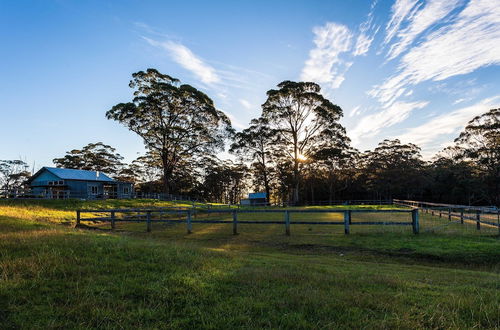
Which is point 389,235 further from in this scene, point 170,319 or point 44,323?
point 44,323

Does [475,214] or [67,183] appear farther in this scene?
[67,183]

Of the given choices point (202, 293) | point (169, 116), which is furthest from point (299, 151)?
point (202, 293)

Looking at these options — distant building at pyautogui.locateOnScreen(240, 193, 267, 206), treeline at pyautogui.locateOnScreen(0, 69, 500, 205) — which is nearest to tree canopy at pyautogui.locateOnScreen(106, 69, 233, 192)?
treeline at pyautogui.locateOnScreen(0, 69, 500, 205)

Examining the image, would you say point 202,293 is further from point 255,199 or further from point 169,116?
point 255,199

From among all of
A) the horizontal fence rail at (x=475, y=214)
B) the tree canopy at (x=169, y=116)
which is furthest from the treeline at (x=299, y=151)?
the horizontal fence rail at (x=475, y=214)

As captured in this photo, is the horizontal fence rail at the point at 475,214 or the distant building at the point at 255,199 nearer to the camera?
the horizontal fence rail at the point at 475,214

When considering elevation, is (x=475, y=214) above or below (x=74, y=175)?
below

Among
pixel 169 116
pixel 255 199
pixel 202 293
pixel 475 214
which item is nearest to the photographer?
pixel 202 293

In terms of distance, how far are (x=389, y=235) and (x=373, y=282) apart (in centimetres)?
766

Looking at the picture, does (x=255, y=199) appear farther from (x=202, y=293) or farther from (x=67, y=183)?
(x=202, y=293)

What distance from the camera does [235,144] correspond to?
4856 cm

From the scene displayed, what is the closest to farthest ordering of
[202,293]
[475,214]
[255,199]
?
[202,293]
[475,214]
[255,199]

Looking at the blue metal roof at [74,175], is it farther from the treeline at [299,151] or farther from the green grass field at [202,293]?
the green grass field at [202,293]

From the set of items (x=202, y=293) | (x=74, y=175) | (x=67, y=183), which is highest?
(x=74, y=175)
